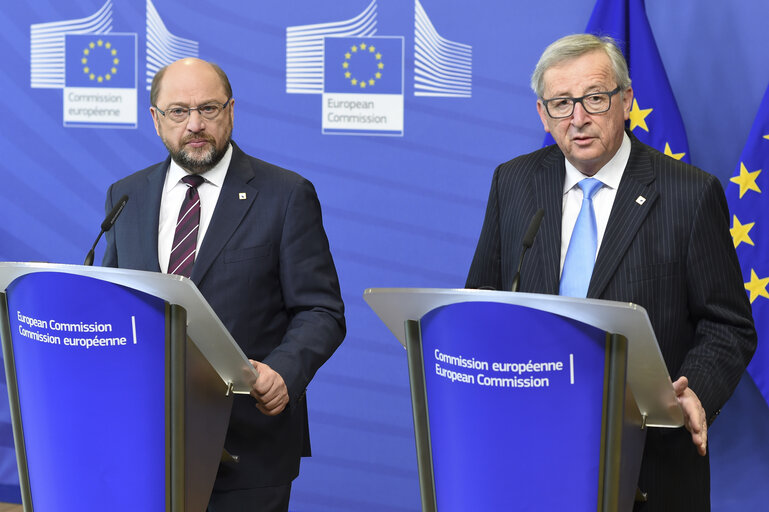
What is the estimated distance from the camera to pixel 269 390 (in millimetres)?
1913

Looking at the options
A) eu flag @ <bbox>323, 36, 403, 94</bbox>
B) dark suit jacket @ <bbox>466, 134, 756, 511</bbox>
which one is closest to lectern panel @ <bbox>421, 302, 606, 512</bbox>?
dark suit jacket @ <bbox>466, 134, 756, 511</bbox>

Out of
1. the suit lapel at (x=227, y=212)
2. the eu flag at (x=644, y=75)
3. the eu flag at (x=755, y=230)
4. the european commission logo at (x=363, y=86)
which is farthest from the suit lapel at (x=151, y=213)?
the eu flag at (x=755, y=230)

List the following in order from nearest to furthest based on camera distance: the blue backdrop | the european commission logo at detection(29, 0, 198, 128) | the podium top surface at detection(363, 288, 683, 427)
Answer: the podium top surface at detection(363, 288, 683, 427) < the blue backdrop < the european commission logo at detection(29, 0, 198, 128)

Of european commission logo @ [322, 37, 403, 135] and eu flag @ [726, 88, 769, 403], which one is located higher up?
european commission logo @ [322, 37, 403, 135]

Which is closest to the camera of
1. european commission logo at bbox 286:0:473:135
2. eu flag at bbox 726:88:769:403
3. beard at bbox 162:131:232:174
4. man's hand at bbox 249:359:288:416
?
man's hand at bbox 249:359:288:416

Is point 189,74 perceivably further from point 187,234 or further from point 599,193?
point 599,193

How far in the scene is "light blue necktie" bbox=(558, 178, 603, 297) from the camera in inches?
79.7

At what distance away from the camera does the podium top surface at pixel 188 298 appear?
4.92 ft

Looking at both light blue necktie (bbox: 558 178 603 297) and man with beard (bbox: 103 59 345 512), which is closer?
light blue necktie (bbox: 558 178 603 297)

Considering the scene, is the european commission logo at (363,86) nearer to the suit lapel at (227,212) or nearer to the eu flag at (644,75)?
the eu flag at (644,75)

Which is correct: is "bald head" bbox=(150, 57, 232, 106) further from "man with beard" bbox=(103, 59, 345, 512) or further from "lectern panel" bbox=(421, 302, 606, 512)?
"lectern panel" bbox=(421, 302, 606, 512)

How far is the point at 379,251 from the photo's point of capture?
13.0 feet

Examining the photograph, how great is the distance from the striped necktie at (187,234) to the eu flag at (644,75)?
1886 millimetres

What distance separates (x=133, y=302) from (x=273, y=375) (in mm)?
473
